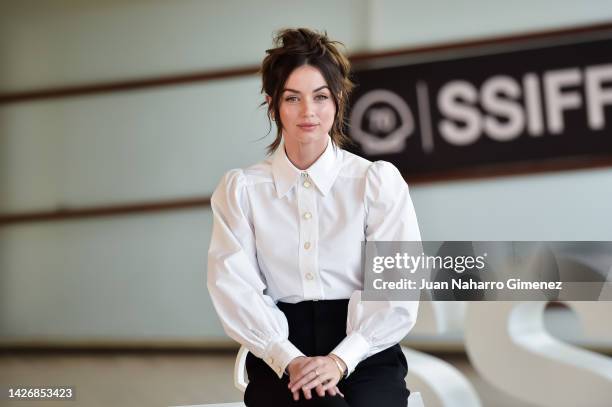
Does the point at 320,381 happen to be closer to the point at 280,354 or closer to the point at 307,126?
the point at 280,354

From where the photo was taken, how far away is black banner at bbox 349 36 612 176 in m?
3.91

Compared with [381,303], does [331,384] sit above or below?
below

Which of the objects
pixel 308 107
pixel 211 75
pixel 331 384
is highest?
pixel 211 75

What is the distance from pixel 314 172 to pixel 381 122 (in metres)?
2.75

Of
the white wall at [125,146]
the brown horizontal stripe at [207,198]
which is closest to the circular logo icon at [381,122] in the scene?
the brown horizontal stripe at [207,198]

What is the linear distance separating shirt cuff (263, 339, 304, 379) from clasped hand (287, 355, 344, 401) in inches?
0.7

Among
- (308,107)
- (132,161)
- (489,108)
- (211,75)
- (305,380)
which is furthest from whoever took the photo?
(132,161)

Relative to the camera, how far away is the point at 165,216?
4.71m

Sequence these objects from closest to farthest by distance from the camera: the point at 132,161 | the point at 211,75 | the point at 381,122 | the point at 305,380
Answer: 1. the point at 305,380
2. the point at 381,122
3. the point at 211,75
4. the point at 132,161

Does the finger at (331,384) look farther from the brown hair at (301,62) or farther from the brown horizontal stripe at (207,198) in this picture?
the brown horizontal stripe at (207,198)

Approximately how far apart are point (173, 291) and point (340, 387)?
11.0 feet

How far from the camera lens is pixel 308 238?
150cm

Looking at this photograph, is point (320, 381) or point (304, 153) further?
point (304, 153)

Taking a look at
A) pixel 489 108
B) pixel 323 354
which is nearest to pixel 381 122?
pixel 489 108
